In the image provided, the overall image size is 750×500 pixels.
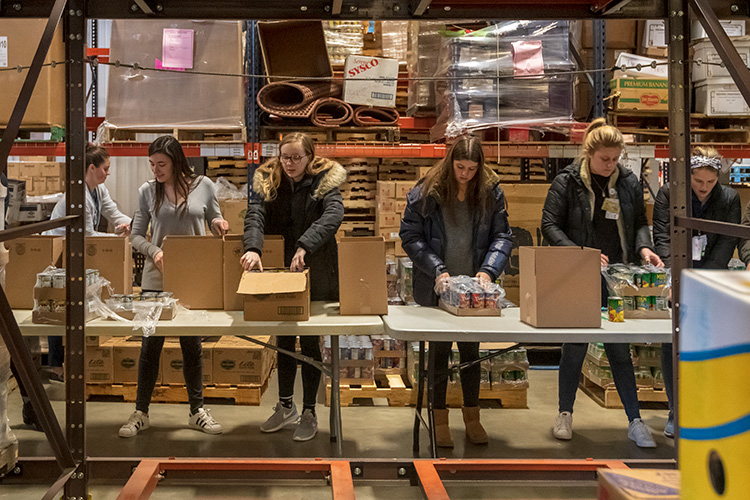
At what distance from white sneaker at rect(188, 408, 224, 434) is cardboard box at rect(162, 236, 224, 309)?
1.00 metres

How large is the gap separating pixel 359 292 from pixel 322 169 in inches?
33.8

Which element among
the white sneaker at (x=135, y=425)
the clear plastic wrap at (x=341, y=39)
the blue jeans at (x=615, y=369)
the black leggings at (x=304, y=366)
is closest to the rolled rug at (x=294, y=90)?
the clear plastic wrap at (x=341, y=39)

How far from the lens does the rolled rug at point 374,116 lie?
5.60 m

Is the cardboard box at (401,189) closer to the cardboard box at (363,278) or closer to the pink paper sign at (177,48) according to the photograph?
the pink paper sign at (177,48)

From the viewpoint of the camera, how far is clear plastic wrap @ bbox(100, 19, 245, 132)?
5109 millimetres

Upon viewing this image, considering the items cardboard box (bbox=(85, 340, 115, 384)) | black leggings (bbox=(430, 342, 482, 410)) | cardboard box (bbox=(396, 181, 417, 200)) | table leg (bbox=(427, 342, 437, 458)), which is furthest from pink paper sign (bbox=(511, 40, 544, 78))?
cardboard box (bbox=(85, 340, 115, 384))

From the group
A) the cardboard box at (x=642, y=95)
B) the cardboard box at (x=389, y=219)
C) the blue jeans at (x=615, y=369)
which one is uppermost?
the cardboard box at (x=642, y=95)

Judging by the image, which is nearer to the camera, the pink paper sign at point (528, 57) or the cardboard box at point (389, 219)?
the pink paper sign at point (528, 57)

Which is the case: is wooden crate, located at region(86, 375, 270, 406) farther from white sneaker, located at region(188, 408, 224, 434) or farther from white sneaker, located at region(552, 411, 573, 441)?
white sneaker, located at region(552, 411, 573, 441)

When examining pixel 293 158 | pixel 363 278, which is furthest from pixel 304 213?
pixel 363 278

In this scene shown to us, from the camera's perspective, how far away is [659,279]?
3.57 meters

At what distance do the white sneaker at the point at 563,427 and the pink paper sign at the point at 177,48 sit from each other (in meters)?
3.59

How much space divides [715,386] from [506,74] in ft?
16.1

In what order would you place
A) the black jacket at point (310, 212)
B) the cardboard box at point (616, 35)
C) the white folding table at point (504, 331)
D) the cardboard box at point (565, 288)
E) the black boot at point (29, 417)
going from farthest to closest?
the cardboard box at point (616, 35) < the black boot at point (29, 417) < the black jacket at point (310, 212) < the cardboard box at point (565, 288) < the white folding table at point (504, 331)
